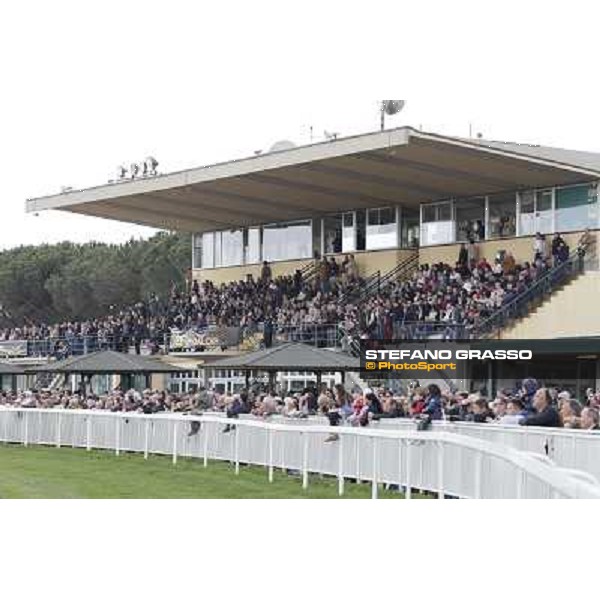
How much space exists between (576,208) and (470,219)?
4.02 meters

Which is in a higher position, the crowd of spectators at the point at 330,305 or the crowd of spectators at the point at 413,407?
the crowd of spectators at the point at 330,305

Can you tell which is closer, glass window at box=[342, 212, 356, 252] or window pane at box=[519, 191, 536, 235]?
window pane at box=[519, 191, 536, 235]

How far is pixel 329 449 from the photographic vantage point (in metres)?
16.7

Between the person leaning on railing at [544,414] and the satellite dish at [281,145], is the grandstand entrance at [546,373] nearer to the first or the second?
the satellite dish at [281,145]

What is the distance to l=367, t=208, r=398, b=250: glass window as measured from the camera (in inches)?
1534

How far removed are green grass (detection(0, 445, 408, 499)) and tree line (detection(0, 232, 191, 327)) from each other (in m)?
56.5

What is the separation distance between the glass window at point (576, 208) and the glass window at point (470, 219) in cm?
275

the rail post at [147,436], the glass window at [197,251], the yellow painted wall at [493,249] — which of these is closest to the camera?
the rail post at [147,436]

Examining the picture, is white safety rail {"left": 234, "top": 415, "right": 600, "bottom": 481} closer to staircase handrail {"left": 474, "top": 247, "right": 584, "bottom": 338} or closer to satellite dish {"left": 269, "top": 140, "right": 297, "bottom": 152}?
staircase handrail {"left": 474, "top": 247, "right": 584, "bottom": 338}


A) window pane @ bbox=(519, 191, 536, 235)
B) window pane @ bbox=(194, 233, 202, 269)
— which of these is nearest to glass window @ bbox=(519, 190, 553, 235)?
window pane @ bbox=(519, 191, 536, 235)

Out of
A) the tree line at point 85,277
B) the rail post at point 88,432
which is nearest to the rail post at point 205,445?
the rail post at point 88,432

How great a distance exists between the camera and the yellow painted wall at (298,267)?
38.5 metres

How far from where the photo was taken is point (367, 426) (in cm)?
1764
